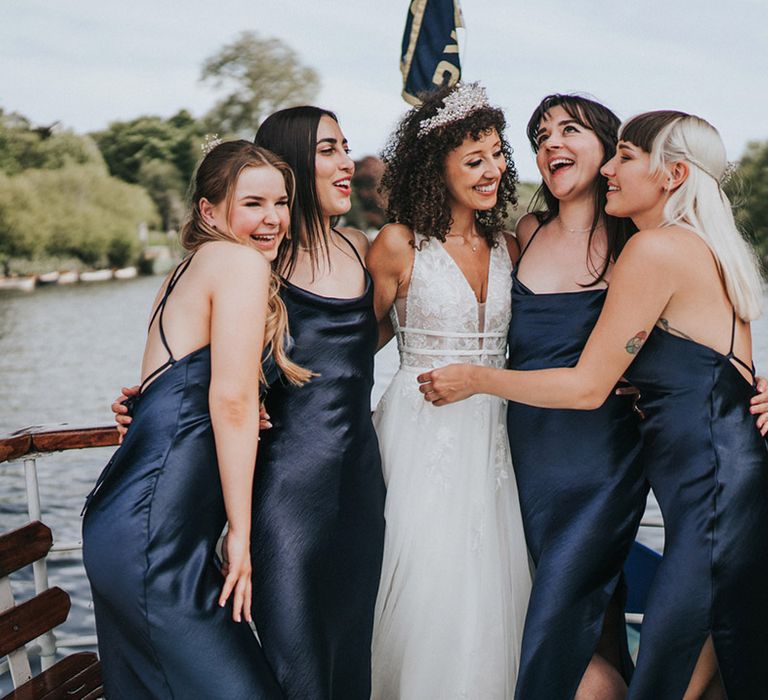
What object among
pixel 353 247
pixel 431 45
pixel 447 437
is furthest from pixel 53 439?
pixel 431 45

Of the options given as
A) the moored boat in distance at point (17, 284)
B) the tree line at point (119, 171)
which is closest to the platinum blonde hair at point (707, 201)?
the tree line at point (119, 171)

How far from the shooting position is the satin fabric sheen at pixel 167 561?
1.66 meters

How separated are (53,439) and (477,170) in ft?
4.37

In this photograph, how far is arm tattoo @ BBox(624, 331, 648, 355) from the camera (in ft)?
6.48

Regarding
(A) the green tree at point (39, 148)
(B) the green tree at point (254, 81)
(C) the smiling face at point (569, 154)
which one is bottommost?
(C) the smiling face at point (569, 154)

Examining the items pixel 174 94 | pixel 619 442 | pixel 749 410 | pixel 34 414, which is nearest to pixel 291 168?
pixel 619 442

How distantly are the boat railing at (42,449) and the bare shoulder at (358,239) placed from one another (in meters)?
0.80

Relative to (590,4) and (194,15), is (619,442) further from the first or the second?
(590,4)

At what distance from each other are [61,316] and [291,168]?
86.0 ft

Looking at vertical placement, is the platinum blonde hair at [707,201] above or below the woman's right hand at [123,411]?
above

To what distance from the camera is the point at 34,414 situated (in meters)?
22.6

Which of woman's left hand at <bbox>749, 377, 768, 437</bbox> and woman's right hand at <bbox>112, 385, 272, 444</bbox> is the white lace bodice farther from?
woman's left hand at <bbox>749, 377, 768, 437</bbox>

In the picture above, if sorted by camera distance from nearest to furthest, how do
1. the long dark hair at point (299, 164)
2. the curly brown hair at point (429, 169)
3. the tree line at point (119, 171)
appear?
the long dark hair at point (299, 164) < the curly brown hair at point (429, 169) < the tree line at point (119, 171)

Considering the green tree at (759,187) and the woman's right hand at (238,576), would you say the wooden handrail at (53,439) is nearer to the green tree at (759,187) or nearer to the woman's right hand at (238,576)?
the woman's right hand at (238,576)
